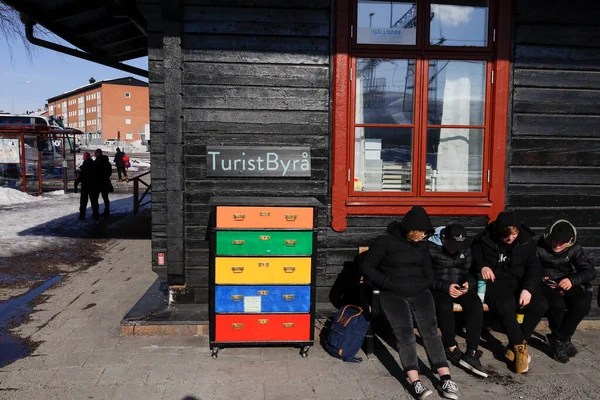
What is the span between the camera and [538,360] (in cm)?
475

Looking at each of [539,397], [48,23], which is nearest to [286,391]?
[539,397]

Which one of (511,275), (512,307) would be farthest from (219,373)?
(511,275)

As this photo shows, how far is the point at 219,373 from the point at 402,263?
1815mm

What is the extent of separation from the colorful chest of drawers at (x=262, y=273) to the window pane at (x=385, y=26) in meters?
2.00

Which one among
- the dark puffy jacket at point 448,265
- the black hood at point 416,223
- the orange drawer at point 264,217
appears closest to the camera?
the black hood at point 416,223

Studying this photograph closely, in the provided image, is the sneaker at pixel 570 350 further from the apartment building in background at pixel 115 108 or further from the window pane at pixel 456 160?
the apartment building in background at pixel 115 108

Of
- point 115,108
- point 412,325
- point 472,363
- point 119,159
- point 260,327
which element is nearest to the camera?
point 412,325

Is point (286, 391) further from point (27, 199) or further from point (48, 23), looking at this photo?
point (27, 199)

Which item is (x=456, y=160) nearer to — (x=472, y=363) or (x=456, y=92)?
(x=456, y=92)

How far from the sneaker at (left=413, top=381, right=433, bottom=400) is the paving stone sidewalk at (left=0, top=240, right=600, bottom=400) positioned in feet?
0.42

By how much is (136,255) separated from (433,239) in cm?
612

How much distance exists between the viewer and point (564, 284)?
4.78 metres

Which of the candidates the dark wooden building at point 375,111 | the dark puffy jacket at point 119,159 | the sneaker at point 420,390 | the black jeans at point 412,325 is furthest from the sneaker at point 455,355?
the dark puffy jacket at point 119,159

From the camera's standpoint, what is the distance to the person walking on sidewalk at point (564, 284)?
4.75m
